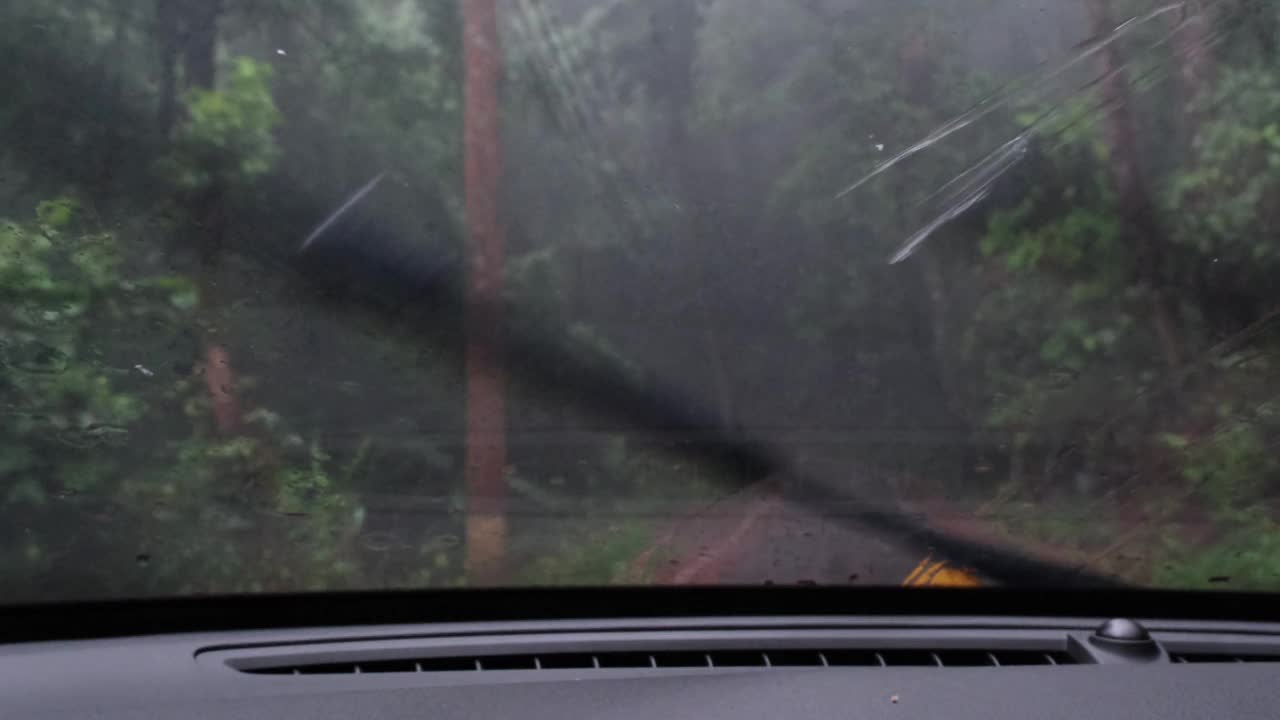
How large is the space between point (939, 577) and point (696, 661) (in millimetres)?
1169

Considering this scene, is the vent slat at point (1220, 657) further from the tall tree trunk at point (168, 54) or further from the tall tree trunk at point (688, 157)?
the tall tree trunk at point (168, 54)

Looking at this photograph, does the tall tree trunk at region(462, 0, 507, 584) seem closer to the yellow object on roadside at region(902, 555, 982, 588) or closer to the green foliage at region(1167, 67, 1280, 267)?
the yellow object on roadside at region(902, 555, 982, 588)

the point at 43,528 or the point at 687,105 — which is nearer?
the point at 43,528

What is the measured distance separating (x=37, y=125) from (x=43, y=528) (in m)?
1.59

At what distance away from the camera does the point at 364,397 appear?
5117 mm

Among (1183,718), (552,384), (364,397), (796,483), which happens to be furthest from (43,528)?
(1183,718)

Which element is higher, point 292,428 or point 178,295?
point 178,295

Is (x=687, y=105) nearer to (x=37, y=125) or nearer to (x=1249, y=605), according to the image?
(x=37, y=125)

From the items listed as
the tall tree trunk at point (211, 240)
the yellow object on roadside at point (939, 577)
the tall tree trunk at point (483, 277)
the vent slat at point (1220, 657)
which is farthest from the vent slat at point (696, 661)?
the tall tree trunk at point (211, 240)

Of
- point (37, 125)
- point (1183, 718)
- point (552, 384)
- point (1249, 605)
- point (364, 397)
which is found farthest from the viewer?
point (552, 384)

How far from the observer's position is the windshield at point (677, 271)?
15.9 feet

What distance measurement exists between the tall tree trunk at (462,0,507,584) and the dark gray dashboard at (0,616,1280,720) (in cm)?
112

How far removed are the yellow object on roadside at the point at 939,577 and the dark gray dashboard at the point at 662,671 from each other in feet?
0.87

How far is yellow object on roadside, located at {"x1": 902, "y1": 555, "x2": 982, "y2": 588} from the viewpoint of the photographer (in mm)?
4504
